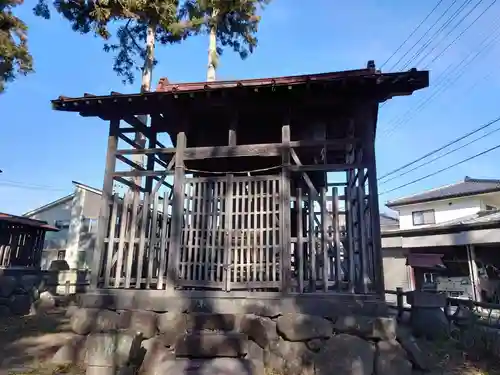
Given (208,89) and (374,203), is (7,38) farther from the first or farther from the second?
(374,203)

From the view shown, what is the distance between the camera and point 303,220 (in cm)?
764

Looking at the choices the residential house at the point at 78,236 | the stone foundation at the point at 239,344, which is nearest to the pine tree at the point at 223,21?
the stone foundation at the point at 239,344

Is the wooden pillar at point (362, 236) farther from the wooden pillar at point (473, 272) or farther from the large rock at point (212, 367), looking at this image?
the wooden pillar at point (473, 272)

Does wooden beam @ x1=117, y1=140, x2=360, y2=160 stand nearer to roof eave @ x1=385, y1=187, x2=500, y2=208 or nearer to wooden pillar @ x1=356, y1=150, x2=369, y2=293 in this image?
wooden pillar @ x1=356, y1=150, x2=369, y2=293

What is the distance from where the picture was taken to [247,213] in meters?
7.38

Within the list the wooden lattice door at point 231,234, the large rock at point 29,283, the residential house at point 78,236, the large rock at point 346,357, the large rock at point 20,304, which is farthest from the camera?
the residential house at point 78,236

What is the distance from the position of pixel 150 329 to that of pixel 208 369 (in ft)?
6.06

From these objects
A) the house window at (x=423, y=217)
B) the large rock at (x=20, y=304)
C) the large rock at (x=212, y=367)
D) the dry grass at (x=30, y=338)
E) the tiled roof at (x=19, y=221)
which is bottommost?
the dry grass at (x=30, y=338)

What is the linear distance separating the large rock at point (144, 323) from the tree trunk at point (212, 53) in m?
11.8

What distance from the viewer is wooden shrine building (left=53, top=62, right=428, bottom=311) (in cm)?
685

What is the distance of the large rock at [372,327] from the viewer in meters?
6.15

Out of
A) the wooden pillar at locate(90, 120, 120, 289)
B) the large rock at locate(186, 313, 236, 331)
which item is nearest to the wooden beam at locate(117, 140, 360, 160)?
the wooden pillar at locate(90, 120, 120, 289)

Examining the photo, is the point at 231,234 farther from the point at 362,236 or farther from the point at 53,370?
the point at 53,370

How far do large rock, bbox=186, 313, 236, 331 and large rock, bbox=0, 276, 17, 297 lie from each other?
838cm
